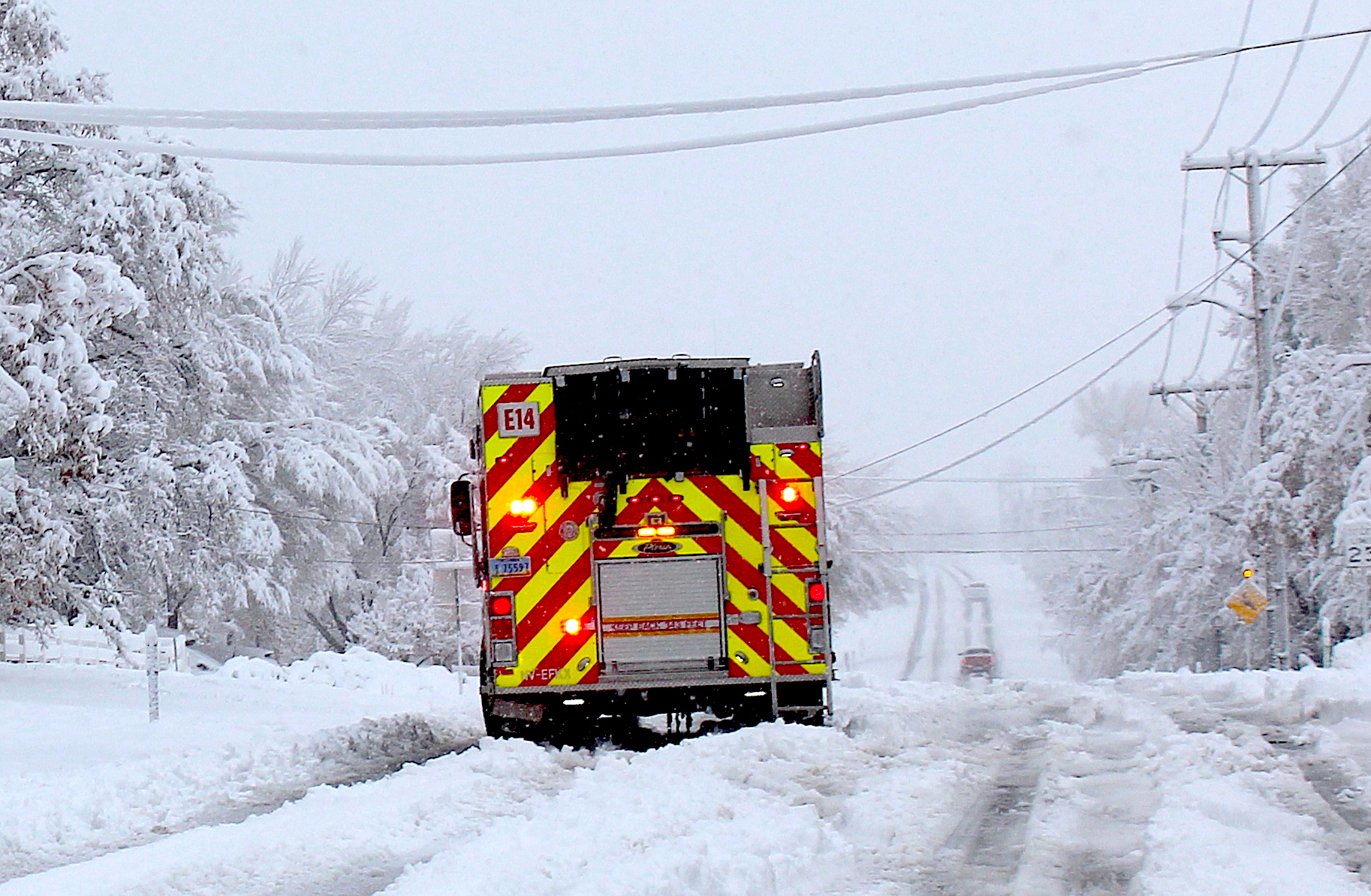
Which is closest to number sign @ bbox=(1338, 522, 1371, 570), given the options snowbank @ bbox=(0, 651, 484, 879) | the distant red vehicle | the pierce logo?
snowbank @ bbox=(0, 651, 484, 879)

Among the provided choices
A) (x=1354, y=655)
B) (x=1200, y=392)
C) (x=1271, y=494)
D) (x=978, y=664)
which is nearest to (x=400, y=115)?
(x=1354, y=655)

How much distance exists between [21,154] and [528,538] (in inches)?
497

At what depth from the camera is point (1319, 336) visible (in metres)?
40.2

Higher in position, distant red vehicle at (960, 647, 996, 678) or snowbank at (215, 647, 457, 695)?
snowbank at (215, 647, 457, 695)

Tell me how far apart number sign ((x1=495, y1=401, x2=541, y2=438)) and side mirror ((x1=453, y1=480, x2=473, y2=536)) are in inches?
33.4

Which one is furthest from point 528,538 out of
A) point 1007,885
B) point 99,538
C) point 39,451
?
point 99,538

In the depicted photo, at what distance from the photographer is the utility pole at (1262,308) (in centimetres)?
2866

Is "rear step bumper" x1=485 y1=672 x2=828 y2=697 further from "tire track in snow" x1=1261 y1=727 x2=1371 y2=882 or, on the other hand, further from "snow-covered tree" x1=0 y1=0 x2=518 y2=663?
"tire track in snow" x1=1261 y1=727 x2=1371 y2=882

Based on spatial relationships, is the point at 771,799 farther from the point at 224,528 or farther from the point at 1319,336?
the point at 1319,336

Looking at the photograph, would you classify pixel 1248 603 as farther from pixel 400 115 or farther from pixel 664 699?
pixel 400 115

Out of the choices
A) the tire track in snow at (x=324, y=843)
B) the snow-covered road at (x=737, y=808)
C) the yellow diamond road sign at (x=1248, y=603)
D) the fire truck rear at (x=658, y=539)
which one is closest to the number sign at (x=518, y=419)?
the fire truck rear at (x=658, y=539)

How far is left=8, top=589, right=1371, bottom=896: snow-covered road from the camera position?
6.10m

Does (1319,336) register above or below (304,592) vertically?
above

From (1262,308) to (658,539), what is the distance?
850 inches
